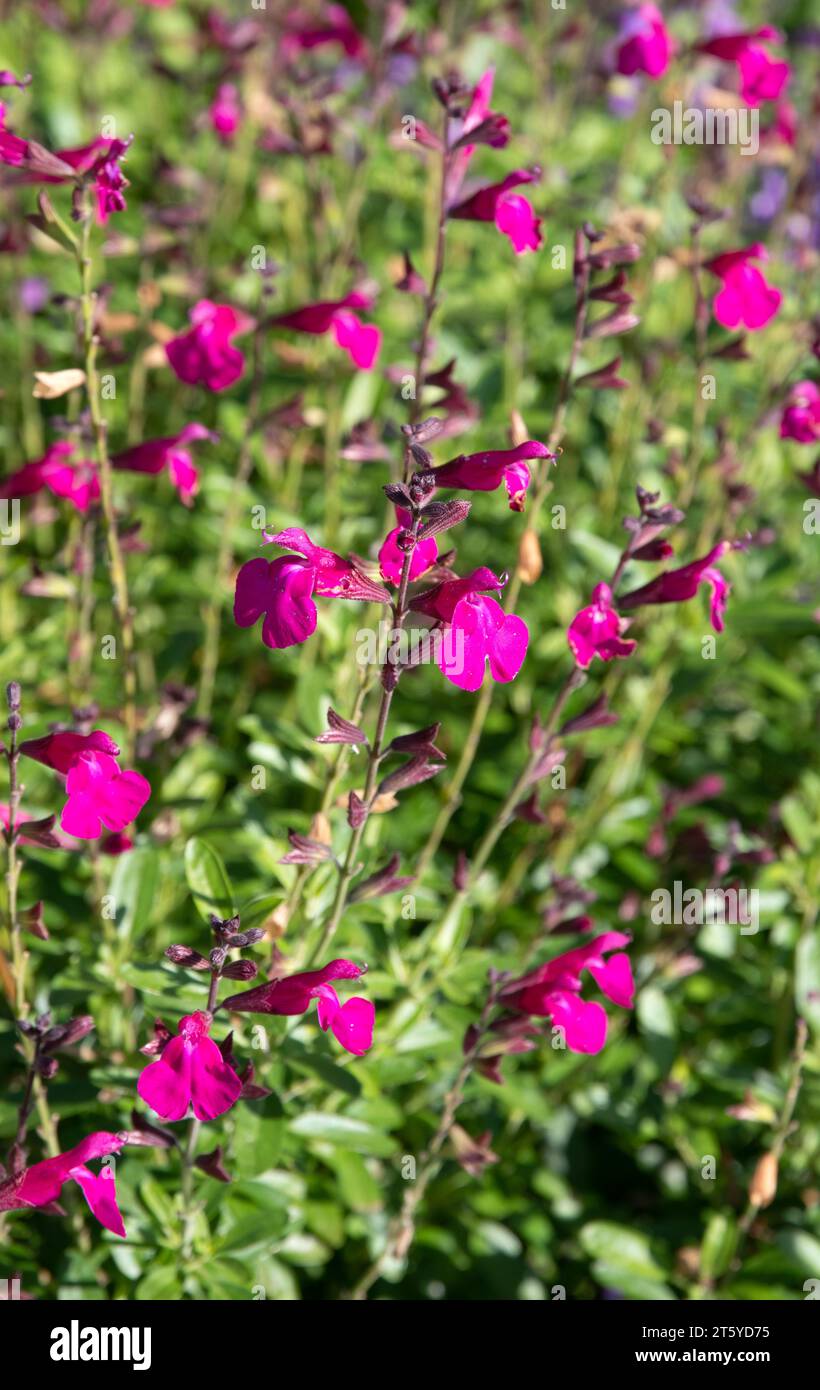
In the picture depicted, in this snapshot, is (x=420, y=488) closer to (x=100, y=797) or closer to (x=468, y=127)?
(x=100, y=797)

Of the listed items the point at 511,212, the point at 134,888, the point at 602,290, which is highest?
the point at 511,212

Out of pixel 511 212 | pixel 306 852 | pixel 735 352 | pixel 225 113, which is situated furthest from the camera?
pixel 225 113

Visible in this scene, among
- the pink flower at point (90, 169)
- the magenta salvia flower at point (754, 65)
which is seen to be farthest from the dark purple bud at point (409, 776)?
the magenta salvia flower at point (754, 65)

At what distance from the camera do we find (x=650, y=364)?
322 cm

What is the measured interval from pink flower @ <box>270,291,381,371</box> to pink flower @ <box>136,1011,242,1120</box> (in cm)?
142

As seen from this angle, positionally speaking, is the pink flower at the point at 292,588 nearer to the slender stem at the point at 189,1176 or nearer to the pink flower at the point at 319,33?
the slender stem at the point at 189,1176

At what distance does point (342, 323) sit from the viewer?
2.49 meters

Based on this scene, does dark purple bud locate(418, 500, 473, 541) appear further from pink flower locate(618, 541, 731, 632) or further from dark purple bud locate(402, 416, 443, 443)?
pink flower locate(618, 541, 731, 632)

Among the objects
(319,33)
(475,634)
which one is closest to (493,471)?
(475,634)

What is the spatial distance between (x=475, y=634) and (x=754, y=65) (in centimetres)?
217

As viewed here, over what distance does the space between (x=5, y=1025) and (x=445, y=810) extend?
87cm
